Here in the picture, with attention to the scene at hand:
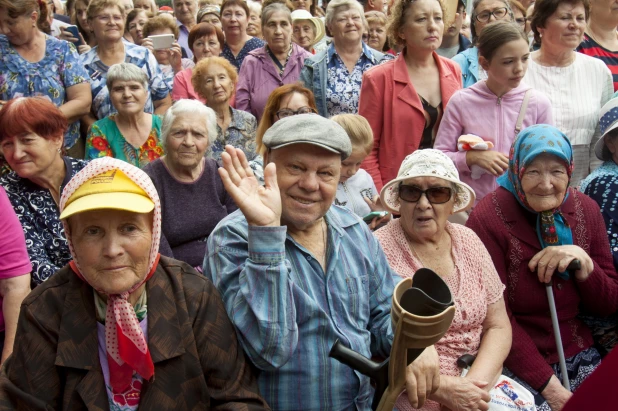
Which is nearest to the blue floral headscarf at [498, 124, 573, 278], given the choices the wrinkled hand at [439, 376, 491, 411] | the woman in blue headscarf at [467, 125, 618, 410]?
the woman in blue headscarf at [467, 125, 618, 410]

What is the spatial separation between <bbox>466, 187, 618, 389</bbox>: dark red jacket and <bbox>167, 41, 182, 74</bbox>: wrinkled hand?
146 inches

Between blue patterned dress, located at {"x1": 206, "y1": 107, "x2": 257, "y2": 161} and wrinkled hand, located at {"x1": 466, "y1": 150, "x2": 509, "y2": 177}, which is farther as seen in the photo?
blue patterned dress, located at {"x1": 206, "y1": 107, "x2": 257, "y2": 161}

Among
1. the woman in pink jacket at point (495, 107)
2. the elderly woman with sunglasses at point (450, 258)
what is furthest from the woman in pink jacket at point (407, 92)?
the elderly woman with sunglasses at point (450, 258)

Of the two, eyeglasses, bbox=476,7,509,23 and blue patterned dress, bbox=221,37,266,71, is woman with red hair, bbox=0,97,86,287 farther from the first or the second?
eyeglasses, bbox=476,7,509,23

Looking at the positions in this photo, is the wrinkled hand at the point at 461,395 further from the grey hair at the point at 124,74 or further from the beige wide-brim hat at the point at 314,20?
the beige wide-brim hat at the point at 314,20

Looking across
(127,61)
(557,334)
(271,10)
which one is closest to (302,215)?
(557,334)

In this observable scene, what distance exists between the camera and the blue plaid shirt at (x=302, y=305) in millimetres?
2027

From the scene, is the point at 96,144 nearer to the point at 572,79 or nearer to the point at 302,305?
the point at 302,305

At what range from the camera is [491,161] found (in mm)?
3660

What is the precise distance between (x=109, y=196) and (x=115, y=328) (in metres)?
0.40

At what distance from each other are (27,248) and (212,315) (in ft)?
4.29

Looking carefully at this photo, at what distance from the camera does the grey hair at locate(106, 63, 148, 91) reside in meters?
4.53

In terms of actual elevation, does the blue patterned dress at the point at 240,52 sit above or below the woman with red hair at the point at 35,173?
above

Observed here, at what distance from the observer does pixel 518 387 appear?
2.76m
